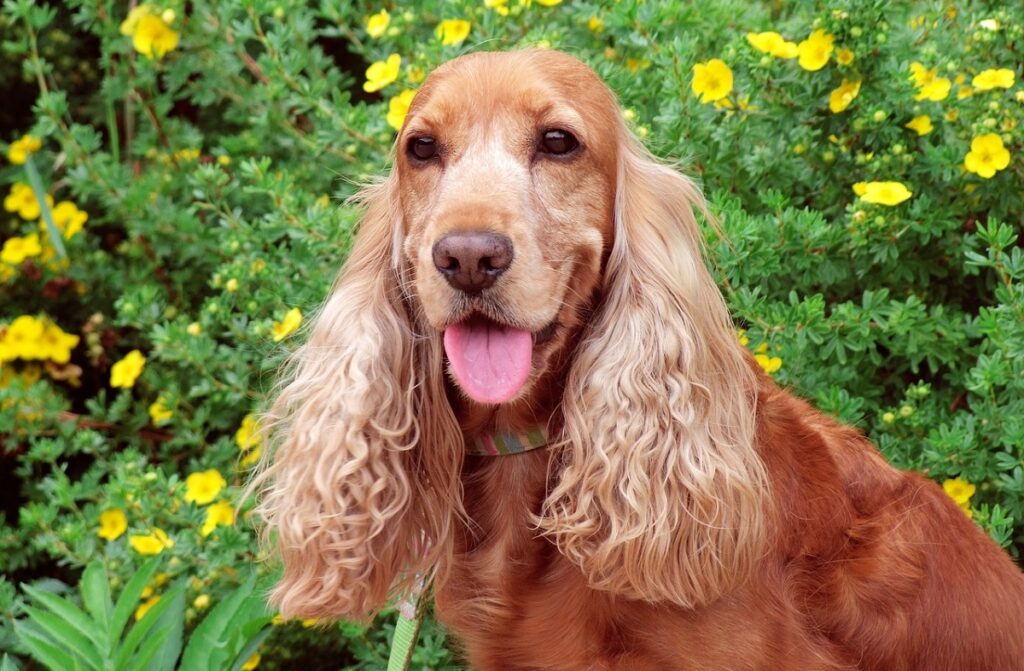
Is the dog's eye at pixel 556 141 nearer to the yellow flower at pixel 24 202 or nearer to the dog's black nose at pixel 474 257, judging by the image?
the dog's black nose at pixel 474 257

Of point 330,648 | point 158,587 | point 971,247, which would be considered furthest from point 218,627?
point 971,247

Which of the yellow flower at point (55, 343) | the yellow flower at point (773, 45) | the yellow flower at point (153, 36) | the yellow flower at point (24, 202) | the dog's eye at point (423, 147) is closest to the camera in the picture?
the dog's eye at point (423, 147)

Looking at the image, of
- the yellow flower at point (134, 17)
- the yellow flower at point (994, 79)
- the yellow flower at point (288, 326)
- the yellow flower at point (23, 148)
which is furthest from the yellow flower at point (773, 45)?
the yellow flower at point (23, 148)

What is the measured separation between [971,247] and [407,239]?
141 centimetres

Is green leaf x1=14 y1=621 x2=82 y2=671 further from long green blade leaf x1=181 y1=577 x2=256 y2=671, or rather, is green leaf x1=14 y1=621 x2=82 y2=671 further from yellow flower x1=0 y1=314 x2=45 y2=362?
yellow flower x1=0 y1=314 x2=45 y2=362

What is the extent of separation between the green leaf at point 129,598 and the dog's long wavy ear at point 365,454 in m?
0.46

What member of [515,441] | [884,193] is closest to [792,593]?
[515,441]

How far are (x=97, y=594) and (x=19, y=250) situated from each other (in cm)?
146

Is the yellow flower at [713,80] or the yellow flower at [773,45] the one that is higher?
the yellow flower at [773,45]

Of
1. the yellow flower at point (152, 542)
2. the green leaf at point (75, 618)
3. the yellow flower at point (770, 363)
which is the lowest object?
the yellow flower at point (152, 542)

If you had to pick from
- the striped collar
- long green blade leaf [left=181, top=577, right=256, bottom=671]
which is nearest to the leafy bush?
long green blade leaf [left=181, top=577, right=256, bottom=671]

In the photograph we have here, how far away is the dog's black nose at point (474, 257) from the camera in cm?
188

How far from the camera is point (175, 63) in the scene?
362 centimetres

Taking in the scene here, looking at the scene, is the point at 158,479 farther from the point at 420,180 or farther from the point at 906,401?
the point at 906,401
